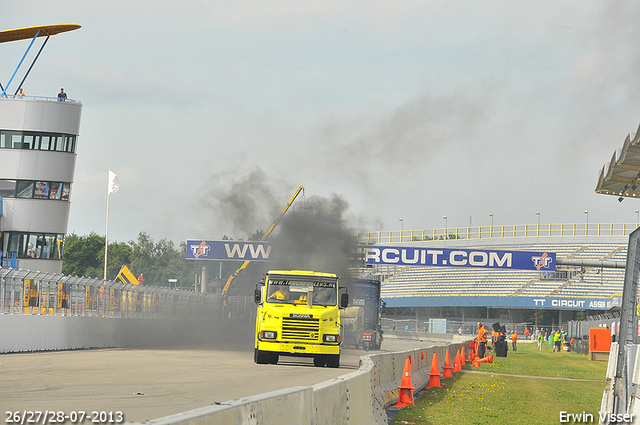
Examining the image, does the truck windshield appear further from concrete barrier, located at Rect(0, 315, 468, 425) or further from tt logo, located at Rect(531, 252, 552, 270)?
tt logo, located at Rect(531, 252, 552, 270)

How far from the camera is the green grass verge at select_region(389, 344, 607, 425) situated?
13.7 m

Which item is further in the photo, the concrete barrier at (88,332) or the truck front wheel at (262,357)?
the concrete barrier at (88,332)

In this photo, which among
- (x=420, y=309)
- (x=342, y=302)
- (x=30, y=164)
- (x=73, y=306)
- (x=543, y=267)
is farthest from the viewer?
(x=420, y=309)

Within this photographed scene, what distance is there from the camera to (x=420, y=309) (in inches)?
3573

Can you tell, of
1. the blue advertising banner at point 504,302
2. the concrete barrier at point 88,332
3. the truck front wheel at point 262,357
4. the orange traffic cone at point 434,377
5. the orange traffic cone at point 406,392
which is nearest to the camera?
the orange traffic cone at point 406,392

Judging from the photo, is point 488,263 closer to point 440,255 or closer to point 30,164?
point 440,255

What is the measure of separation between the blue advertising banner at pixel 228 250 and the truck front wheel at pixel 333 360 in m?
37.2

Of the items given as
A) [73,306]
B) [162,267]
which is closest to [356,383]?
[73,306]

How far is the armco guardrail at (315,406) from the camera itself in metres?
5.40

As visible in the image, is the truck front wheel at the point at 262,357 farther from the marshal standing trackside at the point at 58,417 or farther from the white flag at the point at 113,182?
the white flag at the point at 113,182

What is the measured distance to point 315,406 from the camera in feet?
25.6

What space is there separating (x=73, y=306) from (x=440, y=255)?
121 ft

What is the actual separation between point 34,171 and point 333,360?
29.7 m

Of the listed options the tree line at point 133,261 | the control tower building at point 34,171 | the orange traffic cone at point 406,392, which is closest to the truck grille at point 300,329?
the orange traffic cone at point 406,392
